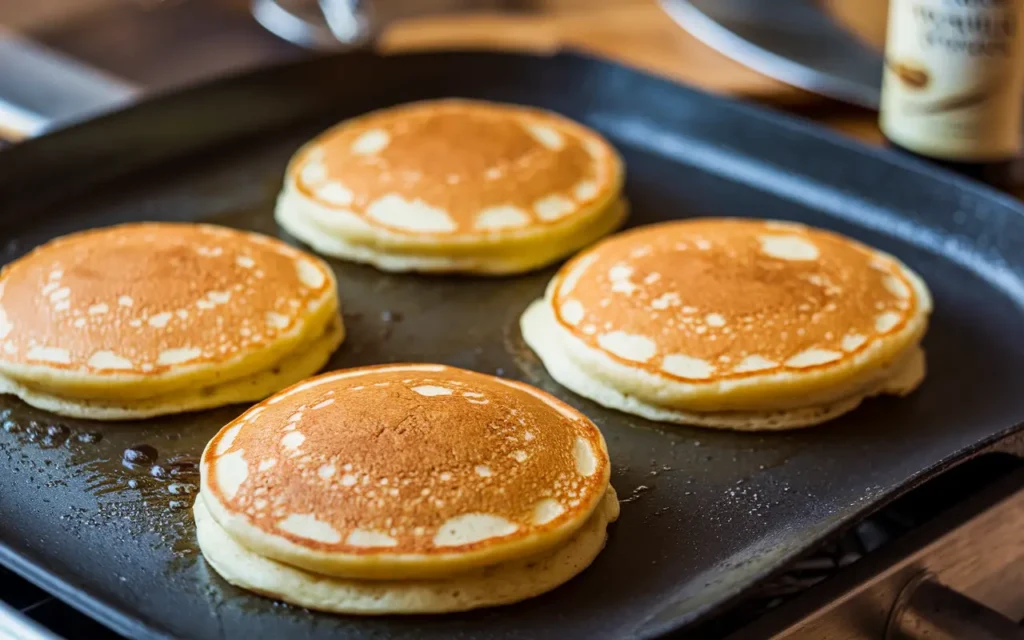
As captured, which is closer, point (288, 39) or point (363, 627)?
point (363, 627)

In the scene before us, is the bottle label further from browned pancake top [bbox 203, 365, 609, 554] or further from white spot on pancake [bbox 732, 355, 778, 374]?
browned pancake top [bbox 203, 365, 609, 554]

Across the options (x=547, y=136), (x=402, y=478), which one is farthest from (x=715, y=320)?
(x=547, y=136)

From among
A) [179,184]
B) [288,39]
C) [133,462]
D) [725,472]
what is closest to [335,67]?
[179,184]

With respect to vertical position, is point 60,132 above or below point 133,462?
above

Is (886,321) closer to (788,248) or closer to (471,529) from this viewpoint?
(788,248)

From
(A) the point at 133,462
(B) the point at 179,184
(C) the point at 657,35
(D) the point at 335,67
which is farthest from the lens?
(C) the point at 657,35

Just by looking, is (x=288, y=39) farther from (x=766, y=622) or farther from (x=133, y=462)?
(x=766, y=622)

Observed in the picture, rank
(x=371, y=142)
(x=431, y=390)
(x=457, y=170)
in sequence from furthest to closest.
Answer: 1. (x=371, y=142)
2. (x=457, y=170)
3. (x=431, y=390)

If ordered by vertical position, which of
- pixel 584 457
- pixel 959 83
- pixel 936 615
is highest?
pixel 959 83
